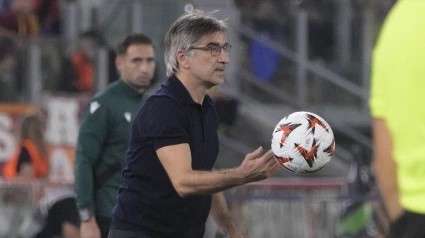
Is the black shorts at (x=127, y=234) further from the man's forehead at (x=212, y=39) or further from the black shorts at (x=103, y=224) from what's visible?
the black shorts at (x=103, y=224)

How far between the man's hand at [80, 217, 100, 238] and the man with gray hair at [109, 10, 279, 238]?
1777 millimetres

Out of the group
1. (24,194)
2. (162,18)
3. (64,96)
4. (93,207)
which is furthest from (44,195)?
(93,207)

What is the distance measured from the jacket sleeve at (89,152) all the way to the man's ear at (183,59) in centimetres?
205

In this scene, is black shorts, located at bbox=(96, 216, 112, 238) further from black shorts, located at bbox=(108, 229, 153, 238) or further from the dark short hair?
black shorts, located at bbox=(108, 229, 153, 238)

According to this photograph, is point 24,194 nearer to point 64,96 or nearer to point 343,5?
point 64,96

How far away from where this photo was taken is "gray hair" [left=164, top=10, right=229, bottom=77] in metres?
6.20

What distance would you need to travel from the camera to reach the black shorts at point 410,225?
14.1 feet

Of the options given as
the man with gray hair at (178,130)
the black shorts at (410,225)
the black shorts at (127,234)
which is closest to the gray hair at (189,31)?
the man with gray hair at (178,130)

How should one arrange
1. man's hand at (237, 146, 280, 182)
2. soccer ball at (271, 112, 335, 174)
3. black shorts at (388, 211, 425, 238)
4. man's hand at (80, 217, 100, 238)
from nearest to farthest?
1. black shorts at (388, 211, 425, 238)
2. man's hand at (237, 146, 280, 182)
3. soccer ball at (271, 112, 335, 174)
4. man's hand at (80, 217, 100, 238)

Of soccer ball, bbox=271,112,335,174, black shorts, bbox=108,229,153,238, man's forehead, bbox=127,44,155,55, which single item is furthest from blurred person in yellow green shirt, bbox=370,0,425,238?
man's forehead, bbox=127,44,155,55

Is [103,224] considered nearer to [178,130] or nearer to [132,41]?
[132,41]

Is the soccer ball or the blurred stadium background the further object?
the blurred stadium background

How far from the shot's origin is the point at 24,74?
13.3m

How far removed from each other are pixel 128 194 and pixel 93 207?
1993mm
